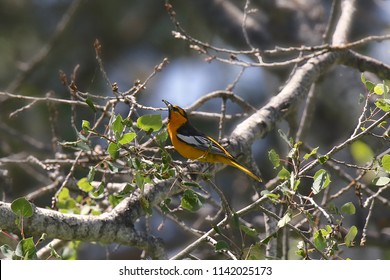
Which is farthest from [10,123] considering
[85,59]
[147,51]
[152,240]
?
[152,240]

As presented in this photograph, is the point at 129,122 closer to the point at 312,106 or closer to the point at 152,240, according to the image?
the point at 152,240

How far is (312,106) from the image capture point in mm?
5195

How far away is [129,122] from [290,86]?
2.07 metres

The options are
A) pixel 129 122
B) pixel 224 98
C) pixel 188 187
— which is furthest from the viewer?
pixel 224 98

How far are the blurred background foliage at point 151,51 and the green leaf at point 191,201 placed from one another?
329 cm

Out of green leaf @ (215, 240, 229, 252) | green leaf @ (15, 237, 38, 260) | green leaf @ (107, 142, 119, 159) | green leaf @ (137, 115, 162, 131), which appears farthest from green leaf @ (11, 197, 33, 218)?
green leaf @ (215, 240, 229, 252)

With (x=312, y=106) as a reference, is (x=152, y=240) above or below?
below

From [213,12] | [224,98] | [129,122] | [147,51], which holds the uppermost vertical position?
[147,51]

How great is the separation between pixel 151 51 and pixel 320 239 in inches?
290

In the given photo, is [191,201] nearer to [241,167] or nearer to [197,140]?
[241,167]

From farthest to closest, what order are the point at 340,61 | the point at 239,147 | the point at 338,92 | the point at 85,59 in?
the point at 85,59 < the point at 338,92 < the point at 340,61 < the point at 239,147

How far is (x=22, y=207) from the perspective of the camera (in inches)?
114

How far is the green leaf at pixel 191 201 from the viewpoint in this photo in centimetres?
298

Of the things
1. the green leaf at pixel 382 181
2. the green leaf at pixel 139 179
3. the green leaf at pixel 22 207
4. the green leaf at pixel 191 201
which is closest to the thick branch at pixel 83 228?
the green leaf at pixel 22 207
